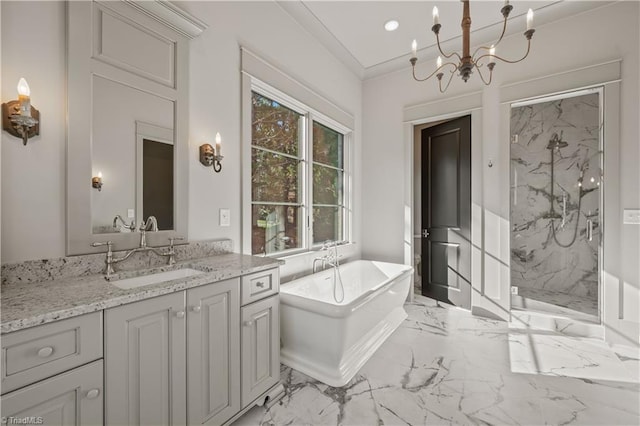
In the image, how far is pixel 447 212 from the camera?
3477 mm

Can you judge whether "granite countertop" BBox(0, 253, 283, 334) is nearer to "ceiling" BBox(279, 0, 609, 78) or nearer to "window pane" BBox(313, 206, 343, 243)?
"window pane" BBox(313, 206, 343, 243)

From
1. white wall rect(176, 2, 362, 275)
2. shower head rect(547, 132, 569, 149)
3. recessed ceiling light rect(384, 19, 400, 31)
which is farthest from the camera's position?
shower head rect(547, 132, 569, 149)

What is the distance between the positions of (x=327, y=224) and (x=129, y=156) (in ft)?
7.38

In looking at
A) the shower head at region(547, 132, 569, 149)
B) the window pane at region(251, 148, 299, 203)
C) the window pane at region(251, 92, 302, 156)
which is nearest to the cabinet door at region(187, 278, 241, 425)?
the window pane at region(251, 148, 299, 203)

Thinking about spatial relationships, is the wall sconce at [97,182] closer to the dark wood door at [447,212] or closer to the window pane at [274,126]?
the window pane at [274,126]

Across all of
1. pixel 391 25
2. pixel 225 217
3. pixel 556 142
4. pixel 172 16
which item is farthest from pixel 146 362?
pixel 556 142

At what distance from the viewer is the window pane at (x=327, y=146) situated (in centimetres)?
318

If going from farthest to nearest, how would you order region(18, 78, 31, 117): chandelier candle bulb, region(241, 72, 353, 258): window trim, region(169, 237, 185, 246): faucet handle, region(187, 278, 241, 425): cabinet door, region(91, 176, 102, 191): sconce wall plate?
1. region(241, 72, 353, 258): window trim
2. region(169, 237, 185, 246): faucet handle
3. region(91, 176, 102, 191): sconce wall plate
4. region(187, 278, 241, 425): cabinet door
5. region(18, 78, 31, 117): chandelier candle bulb

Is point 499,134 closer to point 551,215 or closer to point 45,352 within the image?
point 551,215

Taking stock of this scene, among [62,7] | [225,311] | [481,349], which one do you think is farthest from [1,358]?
[481,349]

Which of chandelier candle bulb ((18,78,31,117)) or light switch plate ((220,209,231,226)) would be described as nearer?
chandelier candle bulb ((18,78,31,117))

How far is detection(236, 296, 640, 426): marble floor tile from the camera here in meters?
1.60

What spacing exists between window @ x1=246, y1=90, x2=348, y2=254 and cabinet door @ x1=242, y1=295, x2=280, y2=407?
2.47ft

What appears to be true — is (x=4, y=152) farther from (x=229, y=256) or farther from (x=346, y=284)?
(x=346, y=284)
